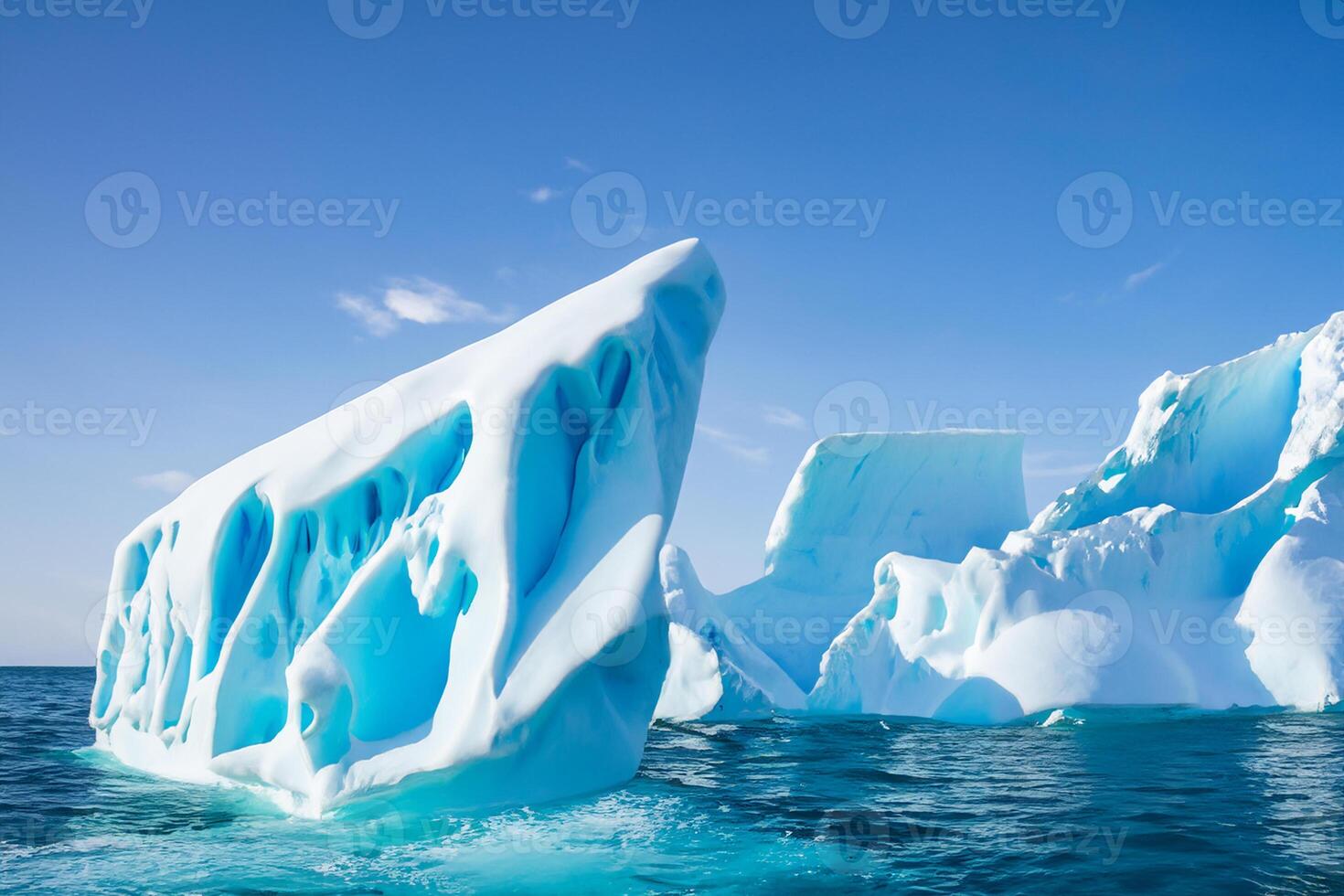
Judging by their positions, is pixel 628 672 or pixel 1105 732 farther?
pixel 1105 732

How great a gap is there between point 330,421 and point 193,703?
3321 millimetres

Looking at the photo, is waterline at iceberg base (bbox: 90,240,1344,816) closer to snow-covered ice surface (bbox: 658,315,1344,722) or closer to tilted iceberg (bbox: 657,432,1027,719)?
snow-covered ice surface (bbox: 658,315,1344,722)

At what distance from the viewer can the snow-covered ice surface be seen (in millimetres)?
16844

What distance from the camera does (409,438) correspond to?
8578 mm

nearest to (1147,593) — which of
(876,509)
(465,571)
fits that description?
(876,509)

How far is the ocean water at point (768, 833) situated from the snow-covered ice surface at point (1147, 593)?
504cm

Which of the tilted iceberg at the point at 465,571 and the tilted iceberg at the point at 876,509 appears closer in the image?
the tilted iceberg at the point at 465,571

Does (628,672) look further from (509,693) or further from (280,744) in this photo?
(280,744)

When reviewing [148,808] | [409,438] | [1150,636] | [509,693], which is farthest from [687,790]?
[1150,636]

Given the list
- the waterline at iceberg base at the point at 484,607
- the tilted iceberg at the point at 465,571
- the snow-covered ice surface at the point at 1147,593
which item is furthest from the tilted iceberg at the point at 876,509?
the tilted iceberg at the point at 465,571

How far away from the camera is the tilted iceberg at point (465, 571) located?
296 inches

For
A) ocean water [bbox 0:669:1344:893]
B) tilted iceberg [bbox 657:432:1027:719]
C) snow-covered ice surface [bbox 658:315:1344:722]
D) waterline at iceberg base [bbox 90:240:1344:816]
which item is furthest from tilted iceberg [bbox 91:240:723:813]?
tilted iceberg [bbox 657:432:1027:719]

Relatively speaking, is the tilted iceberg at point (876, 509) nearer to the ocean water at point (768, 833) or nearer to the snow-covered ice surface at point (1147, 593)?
the snow-covered ice surface at point (1147, 593)

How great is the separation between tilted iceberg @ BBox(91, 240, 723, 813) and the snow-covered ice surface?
1023 centimetres
